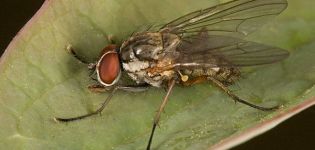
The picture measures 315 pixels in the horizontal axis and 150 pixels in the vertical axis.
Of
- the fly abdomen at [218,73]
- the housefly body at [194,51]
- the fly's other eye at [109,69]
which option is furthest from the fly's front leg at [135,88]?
the fly abdomen at [218,73]

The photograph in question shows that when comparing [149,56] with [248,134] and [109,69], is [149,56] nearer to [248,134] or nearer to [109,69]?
[109,69]

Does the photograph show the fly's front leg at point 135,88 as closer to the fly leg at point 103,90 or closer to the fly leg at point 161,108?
the fly leg at point 103,90

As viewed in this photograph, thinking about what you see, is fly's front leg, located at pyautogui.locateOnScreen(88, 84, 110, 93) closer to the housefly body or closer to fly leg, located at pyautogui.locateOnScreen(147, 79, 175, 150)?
the housefly body

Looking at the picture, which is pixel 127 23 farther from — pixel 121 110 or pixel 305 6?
pixel 305 6

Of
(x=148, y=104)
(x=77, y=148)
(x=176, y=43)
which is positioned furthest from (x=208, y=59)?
(x=77, y=148)

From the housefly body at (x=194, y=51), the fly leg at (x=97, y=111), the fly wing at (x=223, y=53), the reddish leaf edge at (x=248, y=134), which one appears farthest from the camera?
the housefly body at (x=194, y=51)

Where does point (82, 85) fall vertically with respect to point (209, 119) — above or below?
above

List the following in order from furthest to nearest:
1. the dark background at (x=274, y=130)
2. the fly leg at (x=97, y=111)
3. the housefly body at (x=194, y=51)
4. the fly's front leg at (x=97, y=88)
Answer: the dark background at (x=274, y=130), the housefly body at (x=194, y=51), the fly's front leg at (x=97, y=88), the fly leg at (x=97, y=111)
